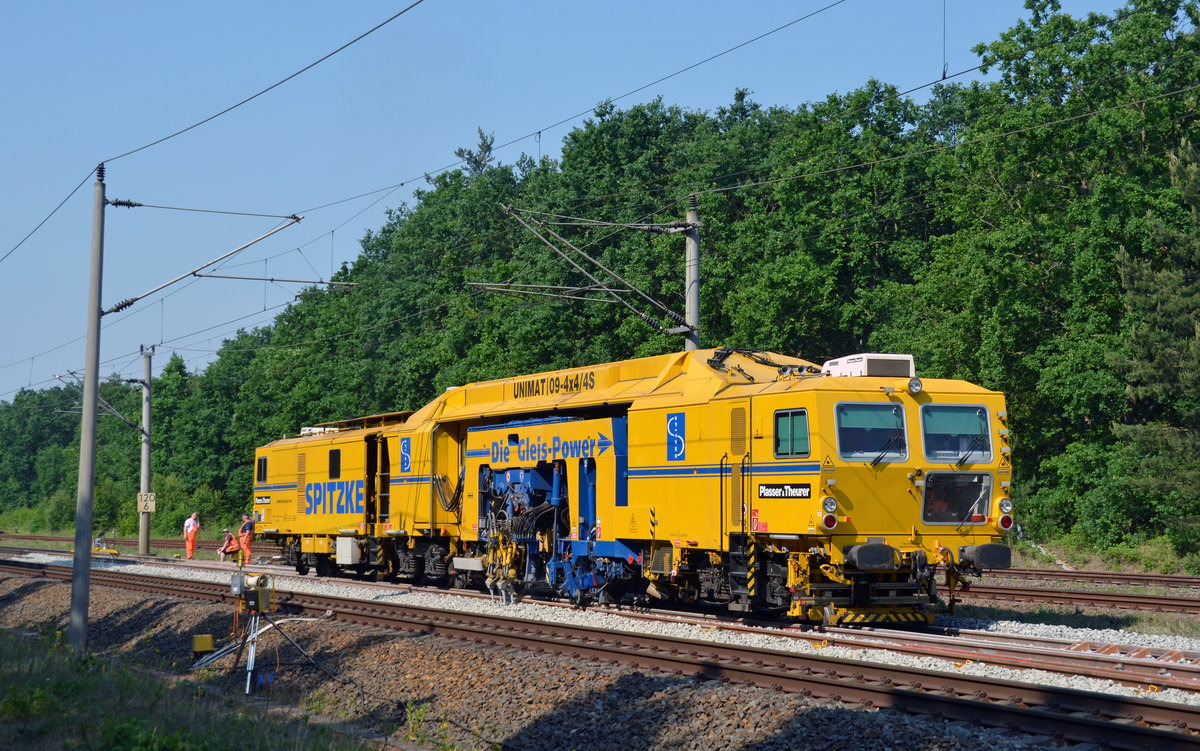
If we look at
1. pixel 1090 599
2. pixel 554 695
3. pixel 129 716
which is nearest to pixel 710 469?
pixel 554 695

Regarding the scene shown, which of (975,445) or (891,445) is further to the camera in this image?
(975,445)

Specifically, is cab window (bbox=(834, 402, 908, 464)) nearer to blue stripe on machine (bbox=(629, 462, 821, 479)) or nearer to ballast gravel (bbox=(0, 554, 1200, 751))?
blue stripe on machine (bbox=(629, 462, 821, 479))

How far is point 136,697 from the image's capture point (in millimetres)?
12547

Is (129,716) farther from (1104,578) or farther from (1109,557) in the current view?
(1109,557)

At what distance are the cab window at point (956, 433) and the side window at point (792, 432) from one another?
67.6 inches

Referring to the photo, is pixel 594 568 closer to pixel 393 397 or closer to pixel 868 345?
pixel 868 345

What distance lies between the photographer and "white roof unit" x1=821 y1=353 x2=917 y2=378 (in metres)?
15.0

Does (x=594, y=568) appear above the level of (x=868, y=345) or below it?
below

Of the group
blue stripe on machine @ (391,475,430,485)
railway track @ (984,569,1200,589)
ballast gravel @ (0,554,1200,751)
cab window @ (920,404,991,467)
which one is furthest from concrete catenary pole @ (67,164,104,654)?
railway track @ (984,569,1200,589)

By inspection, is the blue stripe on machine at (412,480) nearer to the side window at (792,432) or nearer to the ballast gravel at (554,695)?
the ballast gravel at (554,695)

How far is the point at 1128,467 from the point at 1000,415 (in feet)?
55.4

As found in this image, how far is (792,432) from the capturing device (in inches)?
565

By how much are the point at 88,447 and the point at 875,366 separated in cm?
1227

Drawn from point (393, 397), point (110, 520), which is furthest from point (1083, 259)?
point (110, 520)
